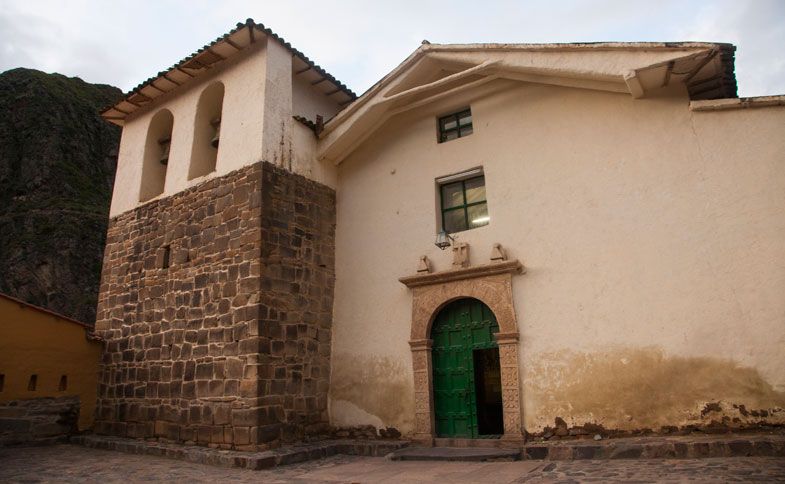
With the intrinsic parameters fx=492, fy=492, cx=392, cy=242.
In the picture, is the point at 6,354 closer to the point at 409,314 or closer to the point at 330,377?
the point at 330,377

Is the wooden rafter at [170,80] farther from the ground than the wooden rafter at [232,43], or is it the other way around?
the wooden rafter at [232,43]

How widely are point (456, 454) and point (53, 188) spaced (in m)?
22.4

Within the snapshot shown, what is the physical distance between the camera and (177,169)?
27.6 feet

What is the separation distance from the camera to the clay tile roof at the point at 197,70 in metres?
7.71

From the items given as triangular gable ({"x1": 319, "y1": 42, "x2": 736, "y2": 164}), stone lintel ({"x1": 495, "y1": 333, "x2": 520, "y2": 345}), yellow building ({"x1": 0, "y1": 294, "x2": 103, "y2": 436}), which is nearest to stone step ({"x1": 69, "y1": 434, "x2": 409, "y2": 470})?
yellow building ({"x1": 0, "y1": 294, "x2": 103, "y2": 436})

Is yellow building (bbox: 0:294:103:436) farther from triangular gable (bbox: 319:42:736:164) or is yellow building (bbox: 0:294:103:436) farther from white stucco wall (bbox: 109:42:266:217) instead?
triangular gable (bbox: 319:42:736:164)

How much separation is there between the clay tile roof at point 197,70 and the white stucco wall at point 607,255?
2328 millimetres

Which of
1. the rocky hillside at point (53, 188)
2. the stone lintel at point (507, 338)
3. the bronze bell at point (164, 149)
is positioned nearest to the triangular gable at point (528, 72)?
the stone lintel at point (507, 338)

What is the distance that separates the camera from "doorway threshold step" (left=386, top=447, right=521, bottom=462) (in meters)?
5.46

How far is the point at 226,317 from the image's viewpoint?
680 centimetres

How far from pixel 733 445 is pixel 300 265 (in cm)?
558

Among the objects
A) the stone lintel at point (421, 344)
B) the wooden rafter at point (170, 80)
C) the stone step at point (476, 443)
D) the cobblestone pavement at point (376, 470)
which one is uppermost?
the wooden rafter at point (170, 80)

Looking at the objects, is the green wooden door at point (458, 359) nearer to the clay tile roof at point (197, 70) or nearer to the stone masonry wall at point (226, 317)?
the stone masonry wall at point (226, 317)

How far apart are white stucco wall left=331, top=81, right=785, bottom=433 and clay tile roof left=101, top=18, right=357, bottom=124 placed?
233cm
